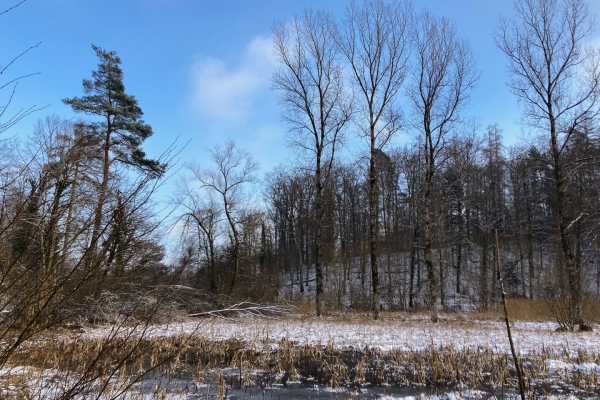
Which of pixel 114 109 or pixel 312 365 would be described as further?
pixel 114 109

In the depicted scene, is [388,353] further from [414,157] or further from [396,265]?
[414,157]

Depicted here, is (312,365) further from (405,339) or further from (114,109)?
(114,109)

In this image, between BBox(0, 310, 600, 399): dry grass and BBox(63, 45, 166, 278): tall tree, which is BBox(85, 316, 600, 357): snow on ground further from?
BBox(63, 45, 166, 278): tall tree

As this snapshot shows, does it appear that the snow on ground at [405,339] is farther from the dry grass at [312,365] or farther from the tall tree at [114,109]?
the tall tree at [114,109]

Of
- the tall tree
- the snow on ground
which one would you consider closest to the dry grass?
the snow on ground

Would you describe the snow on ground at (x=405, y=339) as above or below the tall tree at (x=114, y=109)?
below

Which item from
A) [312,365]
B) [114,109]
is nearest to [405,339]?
[312,365]

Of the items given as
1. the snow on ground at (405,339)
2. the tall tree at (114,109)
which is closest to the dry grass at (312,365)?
the snow on ground at (405,339)

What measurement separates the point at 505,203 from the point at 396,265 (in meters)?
15.3

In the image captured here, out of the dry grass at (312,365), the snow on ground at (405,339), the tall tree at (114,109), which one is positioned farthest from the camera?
the tall tree at (114,109)

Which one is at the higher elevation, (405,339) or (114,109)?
(114,109)

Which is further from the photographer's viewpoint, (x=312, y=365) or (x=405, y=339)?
(x=405, y=339)

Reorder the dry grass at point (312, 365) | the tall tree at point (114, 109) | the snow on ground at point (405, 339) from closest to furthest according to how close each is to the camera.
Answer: the dry grass at point (312, 365)
the snow on ground at point (405, 339)
the tall tree at point (114, 109)

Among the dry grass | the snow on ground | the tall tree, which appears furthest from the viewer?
the tall tree
